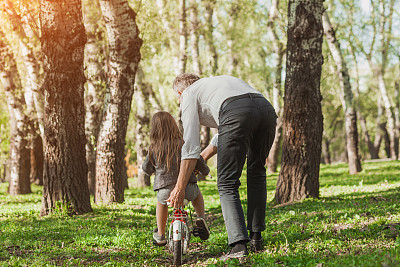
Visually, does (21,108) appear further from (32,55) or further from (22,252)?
(22,252)

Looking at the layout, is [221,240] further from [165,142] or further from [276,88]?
[276,88]

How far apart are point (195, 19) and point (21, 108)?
29.6ft

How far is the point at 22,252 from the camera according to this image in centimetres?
593

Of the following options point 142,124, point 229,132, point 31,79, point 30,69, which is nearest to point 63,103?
point 229,132

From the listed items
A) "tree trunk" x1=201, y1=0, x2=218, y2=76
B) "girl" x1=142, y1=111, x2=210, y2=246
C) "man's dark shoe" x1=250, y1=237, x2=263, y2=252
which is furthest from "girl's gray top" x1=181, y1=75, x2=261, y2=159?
"tree trunk" x1=201, y1=0, x2=218, y2=76

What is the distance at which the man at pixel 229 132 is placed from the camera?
4.52 meters

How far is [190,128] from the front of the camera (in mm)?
4602

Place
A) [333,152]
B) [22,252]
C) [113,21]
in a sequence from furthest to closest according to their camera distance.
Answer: [333,152] → [113,21] → [22,252]

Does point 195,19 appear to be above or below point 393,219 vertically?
above

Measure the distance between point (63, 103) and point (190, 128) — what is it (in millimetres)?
5089

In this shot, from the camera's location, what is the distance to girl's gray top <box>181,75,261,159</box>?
462cm

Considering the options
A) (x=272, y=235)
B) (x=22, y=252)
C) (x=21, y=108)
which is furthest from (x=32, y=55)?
(x=272, y=235)

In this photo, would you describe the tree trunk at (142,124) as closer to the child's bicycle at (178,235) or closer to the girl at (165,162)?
the girl at (165,162)

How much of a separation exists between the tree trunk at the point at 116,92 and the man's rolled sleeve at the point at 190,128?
6.82 metres
